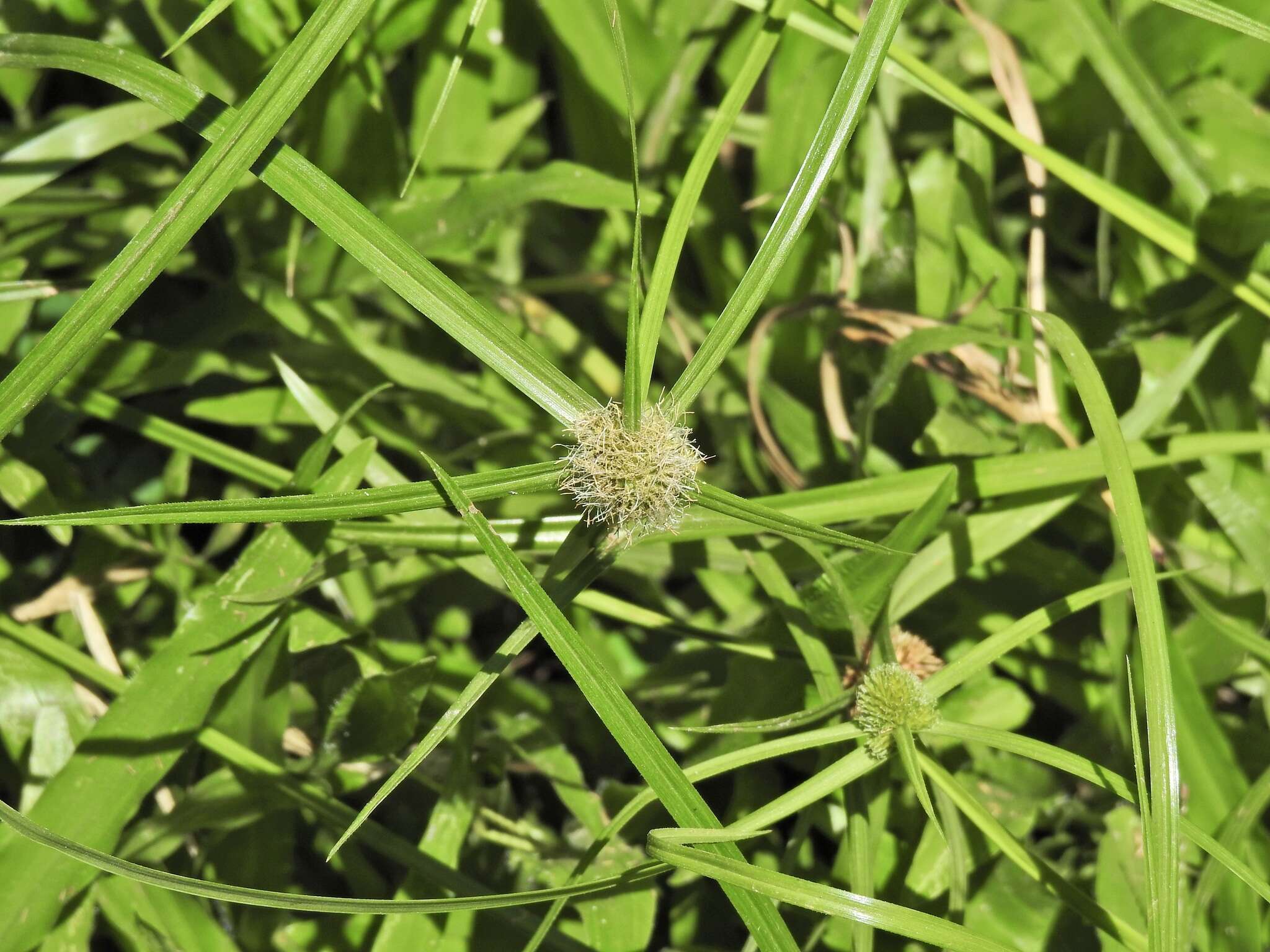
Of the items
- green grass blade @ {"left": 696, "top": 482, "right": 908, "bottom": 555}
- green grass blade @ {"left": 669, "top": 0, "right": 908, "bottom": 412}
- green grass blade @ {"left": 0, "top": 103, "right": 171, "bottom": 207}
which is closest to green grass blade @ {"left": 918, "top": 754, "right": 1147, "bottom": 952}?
green grass blade @ {"left": 696, "top": 482, "right": 908, "bottom": 555}

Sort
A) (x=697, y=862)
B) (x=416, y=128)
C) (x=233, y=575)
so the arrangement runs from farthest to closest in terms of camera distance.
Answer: (x=416, y=128) → (x=233, y=575) → (x=697, y=862)

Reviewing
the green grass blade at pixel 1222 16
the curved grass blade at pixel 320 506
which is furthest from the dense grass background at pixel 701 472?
the curved grass blade at pixel 320 506

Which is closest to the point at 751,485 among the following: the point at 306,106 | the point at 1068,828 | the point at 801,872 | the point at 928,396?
the point at 928,396

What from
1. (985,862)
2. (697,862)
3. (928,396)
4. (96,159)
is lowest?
(697,862)

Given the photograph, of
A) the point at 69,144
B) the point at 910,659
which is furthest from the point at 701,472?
the point at 69,144

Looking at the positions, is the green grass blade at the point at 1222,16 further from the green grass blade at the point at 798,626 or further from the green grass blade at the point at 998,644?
the green grass blade at the point at 798,626

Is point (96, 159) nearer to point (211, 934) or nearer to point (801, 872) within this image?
point (211, 934)

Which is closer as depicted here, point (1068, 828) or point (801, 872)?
point (801, 872)
